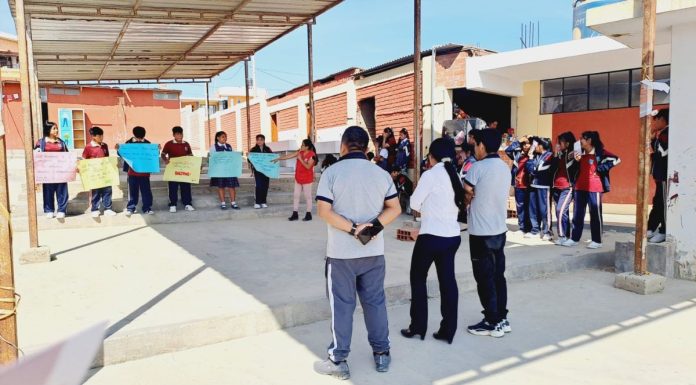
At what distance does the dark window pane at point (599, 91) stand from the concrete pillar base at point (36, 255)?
12235mm

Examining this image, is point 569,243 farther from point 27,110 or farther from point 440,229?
point 27,110

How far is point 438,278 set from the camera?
152 inches

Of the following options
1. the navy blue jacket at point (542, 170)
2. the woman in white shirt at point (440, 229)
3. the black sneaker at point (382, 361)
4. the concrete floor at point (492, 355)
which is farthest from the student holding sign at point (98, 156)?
the navy blue jacket at point (542, 170)

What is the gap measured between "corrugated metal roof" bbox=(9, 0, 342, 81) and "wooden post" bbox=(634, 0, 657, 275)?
4954 mm

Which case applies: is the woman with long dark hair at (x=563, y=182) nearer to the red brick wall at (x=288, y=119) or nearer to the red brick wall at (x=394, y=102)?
the red brick wall at (x=394, y=102)

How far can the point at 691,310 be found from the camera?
4.72m

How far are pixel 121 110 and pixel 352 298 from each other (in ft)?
67.4

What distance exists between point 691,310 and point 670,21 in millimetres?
3143

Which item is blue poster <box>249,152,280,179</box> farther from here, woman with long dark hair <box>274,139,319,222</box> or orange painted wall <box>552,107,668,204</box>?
orange painted wall <box>552,107,668,204</box>

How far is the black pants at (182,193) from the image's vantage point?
30.9 feet

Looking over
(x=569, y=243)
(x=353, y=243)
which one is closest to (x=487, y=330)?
(x=353, y=243)

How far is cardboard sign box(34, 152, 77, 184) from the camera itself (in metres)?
7.71

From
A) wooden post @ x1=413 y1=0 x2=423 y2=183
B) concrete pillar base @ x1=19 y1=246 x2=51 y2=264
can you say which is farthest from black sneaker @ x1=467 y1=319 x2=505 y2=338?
concrete pillar base @ x1=19 y1=246 x2=51 y2=264

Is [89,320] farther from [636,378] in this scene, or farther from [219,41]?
[219,41]
